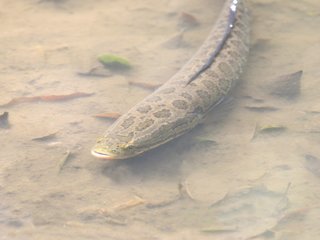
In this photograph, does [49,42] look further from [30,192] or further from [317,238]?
[317,238]

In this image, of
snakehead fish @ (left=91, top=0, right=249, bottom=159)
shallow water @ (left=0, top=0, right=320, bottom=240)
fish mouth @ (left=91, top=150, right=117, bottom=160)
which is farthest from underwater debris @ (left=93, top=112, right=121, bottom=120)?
fish mouth @ (left=91, top=150, right=117, bottom=160)

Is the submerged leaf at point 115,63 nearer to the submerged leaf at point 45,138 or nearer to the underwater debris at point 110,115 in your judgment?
the underwater debris at point 110,115

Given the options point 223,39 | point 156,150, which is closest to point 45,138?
point 156,150

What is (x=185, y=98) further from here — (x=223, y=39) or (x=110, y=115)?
(x=223, y=39)

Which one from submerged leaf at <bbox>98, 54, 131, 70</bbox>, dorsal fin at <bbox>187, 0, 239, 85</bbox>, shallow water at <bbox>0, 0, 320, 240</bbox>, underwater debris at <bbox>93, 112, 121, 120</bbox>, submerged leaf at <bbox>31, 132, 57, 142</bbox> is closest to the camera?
shallow water at <bbox>0, 0, 320, 240</bbox>

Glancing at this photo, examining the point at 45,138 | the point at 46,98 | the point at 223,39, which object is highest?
the point at 223,39

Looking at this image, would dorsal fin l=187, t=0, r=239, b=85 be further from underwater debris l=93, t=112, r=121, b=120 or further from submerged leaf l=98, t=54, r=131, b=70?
submerged leaf l=98, t=54, r=131, b=70
